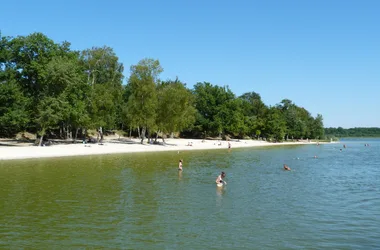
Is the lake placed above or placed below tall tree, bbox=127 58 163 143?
below

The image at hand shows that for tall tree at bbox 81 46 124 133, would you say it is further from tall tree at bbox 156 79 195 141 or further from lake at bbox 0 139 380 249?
lake at bbox 0 139 380 249

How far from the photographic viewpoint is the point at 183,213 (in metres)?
19.9

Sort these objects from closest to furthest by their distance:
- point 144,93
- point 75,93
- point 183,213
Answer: point 183,213 → point 75,93 → point 144,93

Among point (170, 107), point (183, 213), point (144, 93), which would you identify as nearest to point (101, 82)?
point (144, 93)

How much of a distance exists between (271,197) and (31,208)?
15.5m

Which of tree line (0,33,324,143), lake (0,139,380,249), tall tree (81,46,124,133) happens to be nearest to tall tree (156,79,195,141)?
tree line (0,33,324,143)

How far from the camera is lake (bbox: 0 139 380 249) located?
49.0 feet

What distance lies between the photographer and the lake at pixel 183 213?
14.9 meters

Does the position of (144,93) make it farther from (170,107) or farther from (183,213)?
(183,213)

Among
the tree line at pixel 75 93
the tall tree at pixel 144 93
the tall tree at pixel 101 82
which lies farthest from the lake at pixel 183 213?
the tall tree at pixel 144 93

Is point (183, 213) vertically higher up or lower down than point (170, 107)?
lower down

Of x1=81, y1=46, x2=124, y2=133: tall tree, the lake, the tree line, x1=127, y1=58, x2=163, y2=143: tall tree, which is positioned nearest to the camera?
the lake

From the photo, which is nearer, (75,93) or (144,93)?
(75,93)

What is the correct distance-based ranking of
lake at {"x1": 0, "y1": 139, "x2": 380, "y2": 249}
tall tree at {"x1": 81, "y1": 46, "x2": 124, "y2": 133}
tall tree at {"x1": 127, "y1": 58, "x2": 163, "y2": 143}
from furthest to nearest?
tall tree at {"x1": 127, "y1": 58, "x2": 163, "y2": 143} < tall tree at {"x1": 81, "y1": 46, "x2": 124, "y2": 133} < lake at {"x1": 0, "y1": 139, "x2": 380, "y2": 249}
